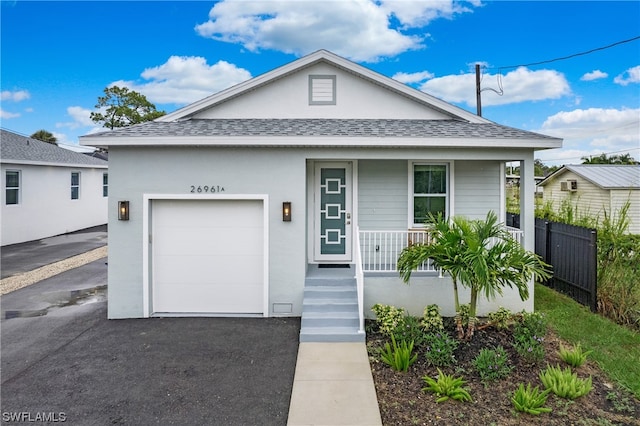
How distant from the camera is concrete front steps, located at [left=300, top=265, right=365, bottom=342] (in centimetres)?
587

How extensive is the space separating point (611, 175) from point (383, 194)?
1694 centimetres

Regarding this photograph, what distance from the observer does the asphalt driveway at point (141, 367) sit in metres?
3.99

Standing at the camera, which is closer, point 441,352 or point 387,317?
point 441,352

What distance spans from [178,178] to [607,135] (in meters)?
40.0

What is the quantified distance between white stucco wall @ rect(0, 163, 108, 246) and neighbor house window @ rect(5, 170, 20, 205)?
0.13 m

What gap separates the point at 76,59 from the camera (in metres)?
19.2

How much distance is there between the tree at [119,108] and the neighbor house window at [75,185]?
740 inches

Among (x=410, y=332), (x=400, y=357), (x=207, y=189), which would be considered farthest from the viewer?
(x=207, y=189)

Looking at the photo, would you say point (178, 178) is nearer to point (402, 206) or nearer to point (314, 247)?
point (314, 247)

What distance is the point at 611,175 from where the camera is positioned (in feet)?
61.2

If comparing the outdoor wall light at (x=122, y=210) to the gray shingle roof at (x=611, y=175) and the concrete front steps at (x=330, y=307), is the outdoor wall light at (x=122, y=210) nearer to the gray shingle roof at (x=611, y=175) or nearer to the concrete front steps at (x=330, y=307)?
the concrete front steps at (x=330, y=307)

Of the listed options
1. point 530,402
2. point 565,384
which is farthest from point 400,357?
point 565,384

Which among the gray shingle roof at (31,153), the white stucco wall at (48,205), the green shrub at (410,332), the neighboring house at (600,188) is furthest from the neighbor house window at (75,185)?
the neighboring house at (600,188)

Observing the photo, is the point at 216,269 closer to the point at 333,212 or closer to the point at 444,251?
the point at 333,212
